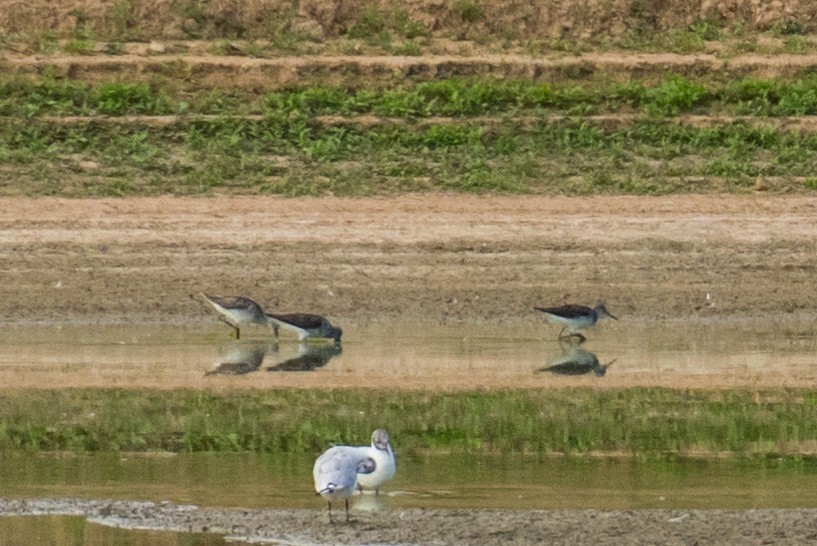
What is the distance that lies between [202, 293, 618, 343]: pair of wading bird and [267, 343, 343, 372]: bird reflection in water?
0.29ft

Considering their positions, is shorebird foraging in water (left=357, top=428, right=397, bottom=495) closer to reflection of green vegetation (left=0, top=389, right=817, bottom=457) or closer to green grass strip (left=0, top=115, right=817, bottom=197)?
reflection of green vegetation (left=0, top=389, right=817, bottom=457)

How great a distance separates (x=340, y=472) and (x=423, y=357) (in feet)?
17.5

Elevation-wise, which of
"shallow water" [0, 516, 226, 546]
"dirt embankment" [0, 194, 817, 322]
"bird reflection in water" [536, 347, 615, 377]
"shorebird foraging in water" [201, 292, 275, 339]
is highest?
"dirt embankment" [0, 194, 817, 322]

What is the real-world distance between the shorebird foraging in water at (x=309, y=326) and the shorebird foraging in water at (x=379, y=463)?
216 inches

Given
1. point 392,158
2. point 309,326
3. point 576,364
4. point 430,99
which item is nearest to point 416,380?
point 576,364

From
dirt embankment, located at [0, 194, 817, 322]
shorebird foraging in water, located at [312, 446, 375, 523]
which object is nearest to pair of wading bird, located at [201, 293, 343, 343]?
dirt embankment, located at [0, 194, 817, 322]

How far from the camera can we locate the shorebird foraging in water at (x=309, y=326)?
13961 millimetres

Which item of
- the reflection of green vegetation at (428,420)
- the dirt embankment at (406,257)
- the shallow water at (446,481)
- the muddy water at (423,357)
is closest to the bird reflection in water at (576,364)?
the muddy water at (423,357)

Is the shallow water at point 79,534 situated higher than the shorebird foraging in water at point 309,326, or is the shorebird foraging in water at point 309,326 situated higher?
the shorebird foraging in water at point 309,326

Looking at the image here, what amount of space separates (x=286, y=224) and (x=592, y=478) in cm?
741

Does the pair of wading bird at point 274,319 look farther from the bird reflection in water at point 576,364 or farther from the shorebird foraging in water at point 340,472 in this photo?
the shorebird foraging in water at point 340,472

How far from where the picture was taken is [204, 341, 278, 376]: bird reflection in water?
12977 mm

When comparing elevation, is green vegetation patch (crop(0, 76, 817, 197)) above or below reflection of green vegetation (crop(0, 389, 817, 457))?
above

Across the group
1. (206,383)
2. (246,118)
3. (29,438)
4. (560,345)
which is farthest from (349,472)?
(246,118)
